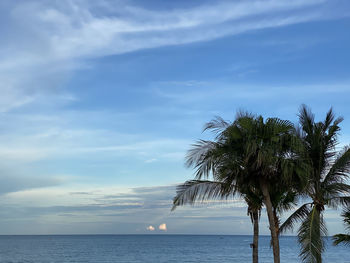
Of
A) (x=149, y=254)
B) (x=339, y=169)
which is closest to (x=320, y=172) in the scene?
(x=339, y=169)

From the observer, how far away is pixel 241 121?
15461mm

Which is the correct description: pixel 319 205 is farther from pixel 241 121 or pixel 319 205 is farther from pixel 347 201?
pixel 241 121

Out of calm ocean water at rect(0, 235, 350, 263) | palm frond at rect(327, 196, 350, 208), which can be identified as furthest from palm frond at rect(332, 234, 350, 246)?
calm ocean water at rect(0, 235, 350, 263)

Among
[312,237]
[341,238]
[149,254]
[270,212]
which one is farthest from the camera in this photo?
[149,254]

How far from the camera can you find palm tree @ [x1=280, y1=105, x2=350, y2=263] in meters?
15.4

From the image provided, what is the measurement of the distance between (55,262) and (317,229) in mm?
65466

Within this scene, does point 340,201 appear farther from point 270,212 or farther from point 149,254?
point 149,254

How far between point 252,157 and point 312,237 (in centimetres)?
313

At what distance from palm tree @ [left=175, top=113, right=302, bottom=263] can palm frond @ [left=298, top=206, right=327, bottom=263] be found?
102cm

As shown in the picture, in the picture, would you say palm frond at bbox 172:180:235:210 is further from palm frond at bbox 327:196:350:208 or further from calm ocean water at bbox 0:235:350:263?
calm ocean water at bbox 0:235:350:263

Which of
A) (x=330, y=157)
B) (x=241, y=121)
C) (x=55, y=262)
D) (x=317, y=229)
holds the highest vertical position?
(x=241, y=121)

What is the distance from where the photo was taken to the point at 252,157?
1522 cm

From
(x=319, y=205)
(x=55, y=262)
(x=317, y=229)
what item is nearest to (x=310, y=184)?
(x=319, y=205)

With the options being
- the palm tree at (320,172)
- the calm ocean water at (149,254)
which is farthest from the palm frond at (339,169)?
the calm ocean water at (149,254)
